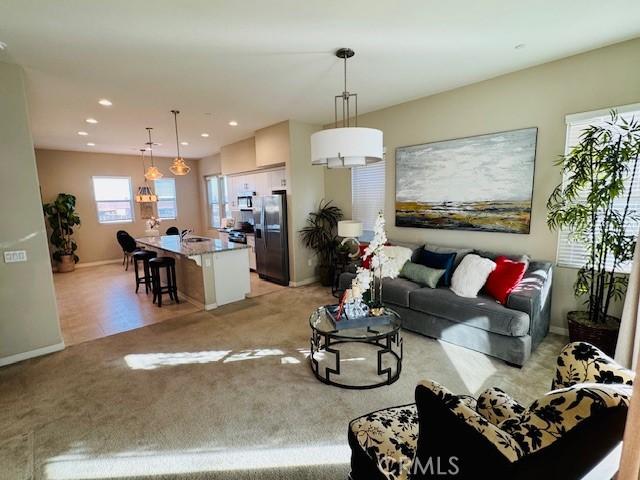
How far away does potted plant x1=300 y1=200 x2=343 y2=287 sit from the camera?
18.4 ft

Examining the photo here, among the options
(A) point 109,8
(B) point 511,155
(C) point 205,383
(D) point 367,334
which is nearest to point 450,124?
(B) point 511,155

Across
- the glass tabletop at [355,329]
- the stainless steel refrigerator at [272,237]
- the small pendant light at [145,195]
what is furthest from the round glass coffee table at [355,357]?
the small pendant light at [145,195]

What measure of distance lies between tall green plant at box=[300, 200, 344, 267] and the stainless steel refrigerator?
0.44 meters

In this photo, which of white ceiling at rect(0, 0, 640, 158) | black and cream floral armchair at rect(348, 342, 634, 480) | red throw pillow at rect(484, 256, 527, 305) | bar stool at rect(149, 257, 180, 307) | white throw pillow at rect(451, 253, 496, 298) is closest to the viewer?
black and cream floral armchair at rect(348, 342, 634, 480)

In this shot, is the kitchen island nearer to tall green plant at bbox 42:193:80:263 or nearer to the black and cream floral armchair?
the black and cream floral armchair

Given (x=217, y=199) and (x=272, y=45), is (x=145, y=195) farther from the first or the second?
(x=272, y=45)

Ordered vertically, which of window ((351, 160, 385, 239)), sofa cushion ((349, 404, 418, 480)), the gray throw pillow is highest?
window ((351, 160, 385, 239))

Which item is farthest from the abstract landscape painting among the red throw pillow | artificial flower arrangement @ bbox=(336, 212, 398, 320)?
artificial flower arrangement @ bbox=(336, 212, 398, 320)

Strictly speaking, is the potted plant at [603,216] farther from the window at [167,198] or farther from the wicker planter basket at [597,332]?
the window at [167,198]

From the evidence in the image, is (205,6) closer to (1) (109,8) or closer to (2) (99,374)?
(1) (109,8)

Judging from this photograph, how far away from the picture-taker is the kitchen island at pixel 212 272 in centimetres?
454

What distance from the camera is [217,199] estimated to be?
9.20 meters

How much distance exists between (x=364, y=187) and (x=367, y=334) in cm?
326

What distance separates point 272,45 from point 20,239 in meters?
3.28
